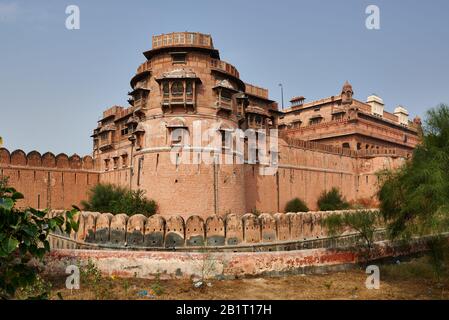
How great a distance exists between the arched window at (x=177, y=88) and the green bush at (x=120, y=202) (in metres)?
5.56

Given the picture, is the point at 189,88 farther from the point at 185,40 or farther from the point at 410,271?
the point at 410,271

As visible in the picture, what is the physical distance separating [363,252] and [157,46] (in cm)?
1524

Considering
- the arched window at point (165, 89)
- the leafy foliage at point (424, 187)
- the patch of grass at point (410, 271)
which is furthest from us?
the arched window at point (165, 89)

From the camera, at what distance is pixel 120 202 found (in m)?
21.6

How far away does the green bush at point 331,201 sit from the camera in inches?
1274

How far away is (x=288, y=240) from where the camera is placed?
647 inches

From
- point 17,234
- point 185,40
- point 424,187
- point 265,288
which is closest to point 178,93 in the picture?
point 185,40

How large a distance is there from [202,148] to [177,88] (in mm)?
3439

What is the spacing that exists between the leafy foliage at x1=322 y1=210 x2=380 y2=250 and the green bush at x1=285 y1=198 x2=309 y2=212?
530 inches

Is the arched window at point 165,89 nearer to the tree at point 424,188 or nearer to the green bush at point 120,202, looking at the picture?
the green bush at point 120,202

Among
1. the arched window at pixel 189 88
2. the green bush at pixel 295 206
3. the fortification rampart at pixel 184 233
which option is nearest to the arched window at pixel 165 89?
the arched window at pixel 189 88
